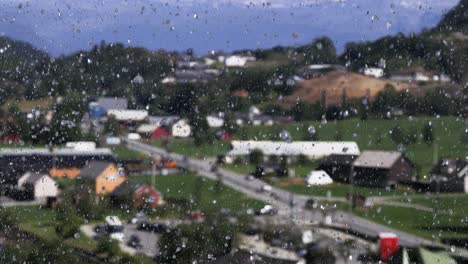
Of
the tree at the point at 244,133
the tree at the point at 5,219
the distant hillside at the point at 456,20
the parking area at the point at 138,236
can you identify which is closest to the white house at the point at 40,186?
the tree at the point at 5,219

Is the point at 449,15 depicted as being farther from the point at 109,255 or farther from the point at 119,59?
the point at 109,255

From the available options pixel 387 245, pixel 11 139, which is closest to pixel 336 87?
pixel 387 245

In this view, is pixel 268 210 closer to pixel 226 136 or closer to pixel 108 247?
pixel 226 136

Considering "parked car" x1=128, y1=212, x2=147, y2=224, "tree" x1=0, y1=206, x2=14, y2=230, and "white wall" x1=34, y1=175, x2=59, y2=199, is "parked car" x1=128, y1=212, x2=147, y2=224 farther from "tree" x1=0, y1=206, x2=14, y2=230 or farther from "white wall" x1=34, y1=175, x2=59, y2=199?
"tree" x1=0, y1=206, x2=14, y2=230

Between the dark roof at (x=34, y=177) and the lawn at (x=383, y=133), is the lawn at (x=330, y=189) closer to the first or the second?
the lawn at (x=383, y=133)

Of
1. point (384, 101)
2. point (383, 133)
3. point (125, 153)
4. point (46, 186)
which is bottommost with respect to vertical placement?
point (46, 186)
